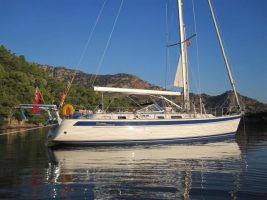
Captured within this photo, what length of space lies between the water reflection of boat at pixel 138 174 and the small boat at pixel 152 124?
7.87 meters

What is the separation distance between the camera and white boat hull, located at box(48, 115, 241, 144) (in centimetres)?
3108

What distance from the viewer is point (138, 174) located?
16641 mm

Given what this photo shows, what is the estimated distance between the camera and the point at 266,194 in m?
12.5

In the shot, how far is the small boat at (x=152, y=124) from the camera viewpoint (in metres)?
31.2

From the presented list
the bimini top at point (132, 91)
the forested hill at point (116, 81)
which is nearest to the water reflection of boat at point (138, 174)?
the bimini top at point (132, 91)

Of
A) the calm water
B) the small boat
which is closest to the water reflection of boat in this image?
the calm water

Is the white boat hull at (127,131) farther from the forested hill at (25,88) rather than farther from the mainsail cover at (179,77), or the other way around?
the forested hill at (25,88)

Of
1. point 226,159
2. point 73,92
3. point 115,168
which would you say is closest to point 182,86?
point 226,159

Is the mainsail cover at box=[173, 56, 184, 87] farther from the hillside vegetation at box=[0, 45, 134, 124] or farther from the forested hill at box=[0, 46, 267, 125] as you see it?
the hillside vegetation at box=[0, 45, 134, 124]

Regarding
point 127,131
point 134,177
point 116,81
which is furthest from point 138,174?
point 116,81

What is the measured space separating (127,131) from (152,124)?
2.17 m

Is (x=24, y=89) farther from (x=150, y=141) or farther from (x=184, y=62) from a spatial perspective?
(x=150, y=141)

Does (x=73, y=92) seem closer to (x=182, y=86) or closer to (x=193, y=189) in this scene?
(x=182, y=86)

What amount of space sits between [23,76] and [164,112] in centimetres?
5770
